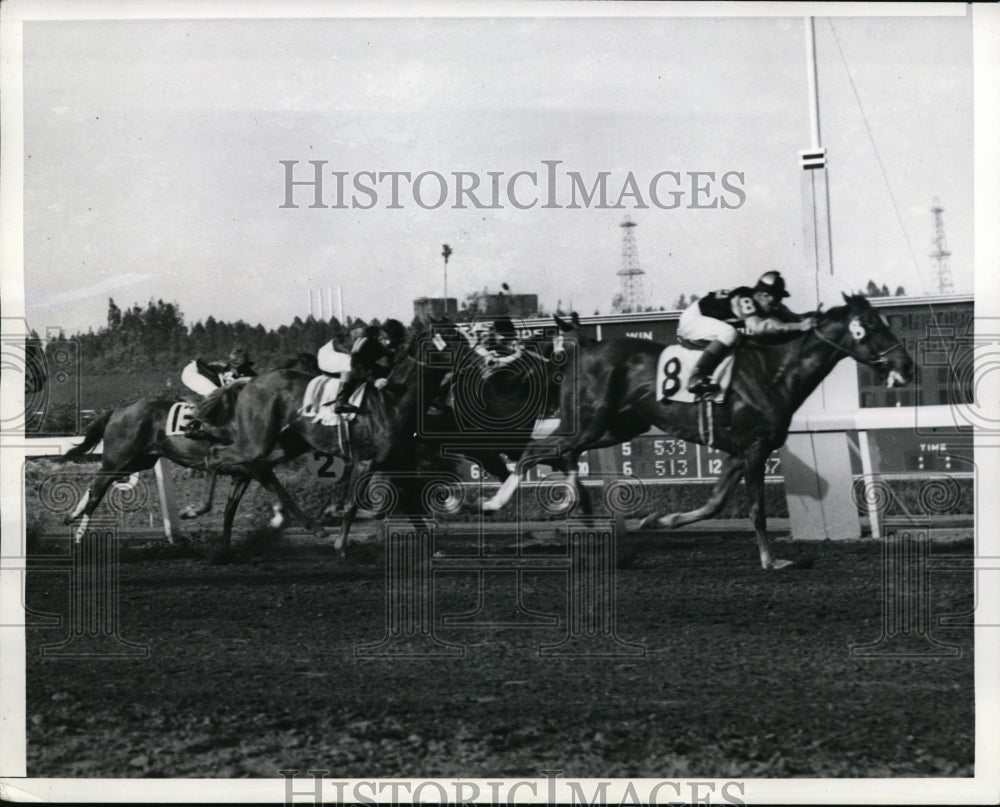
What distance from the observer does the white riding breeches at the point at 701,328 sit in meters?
4.32

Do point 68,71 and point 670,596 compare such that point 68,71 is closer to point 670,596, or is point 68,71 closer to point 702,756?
point 670,596

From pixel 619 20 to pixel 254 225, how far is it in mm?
1387

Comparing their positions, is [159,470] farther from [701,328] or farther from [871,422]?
[871,422]

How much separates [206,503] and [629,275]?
174 centimetres

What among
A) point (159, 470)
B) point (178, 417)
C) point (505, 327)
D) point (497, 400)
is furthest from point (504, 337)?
point (159, 470)

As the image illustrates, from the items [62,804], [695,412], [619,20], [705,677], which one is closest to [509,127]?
[619,20]

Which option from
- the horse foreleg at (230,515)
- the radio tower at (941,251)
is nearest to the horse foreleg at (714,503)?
the radio tower at (941,251)

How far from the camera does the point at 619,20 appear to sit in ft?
13.6

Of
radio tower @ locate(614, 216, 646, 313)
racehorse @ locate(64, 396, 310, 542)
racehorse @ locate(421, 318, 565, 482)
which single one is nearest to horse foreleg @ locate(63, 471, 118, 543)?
racehorse @ locate(64, 396, 310, 542)

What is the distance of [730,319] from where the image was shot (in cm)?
431

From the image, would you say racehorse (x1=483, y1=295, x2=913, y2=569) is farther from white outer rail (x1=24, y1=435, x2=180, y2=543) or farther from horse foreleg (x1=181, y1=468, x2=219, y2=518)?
white outer rail (x1=24, y1=435, x2=180, y2=543)

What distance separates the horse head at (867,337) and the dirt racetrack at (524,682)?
23.5 inches

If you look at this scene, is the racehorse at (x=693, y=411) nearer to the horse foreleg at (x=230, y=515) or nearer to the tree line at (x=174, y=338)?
the tree line at (x=174, y=338)

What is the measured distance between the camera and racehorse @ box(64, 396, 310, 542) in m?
4.41
